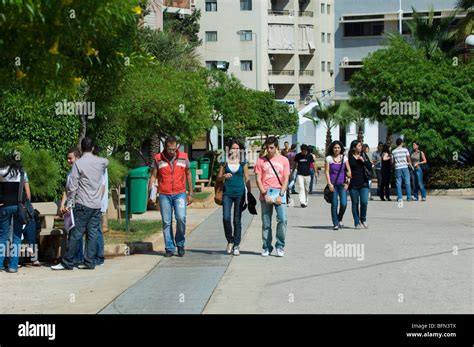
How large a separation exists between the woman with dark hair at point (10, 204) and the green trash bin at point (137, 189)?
3620 millimetres

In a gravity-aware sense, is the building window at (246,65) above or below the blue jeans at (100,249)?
above

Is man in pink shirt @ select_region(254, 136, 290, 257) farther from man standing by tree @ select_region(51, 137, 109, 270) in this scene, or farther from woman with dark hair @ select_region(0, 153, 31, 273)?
woman with dark hair @ select_region(0, 153, 31, 273)

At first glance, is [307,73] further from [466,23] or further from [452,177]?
[452,177]

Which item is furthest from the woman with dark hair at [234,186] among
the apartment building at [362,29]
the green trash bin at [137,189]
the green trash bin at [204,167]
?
the apartment building at [362,29]

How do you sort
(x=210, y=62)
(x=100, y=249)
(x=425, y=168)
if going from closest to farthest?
1. (x=100, y=249)
2. (x=425, y=168)
3. (x=210, y=62)

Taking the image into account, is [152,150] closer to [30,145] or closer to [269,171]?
[30,145]

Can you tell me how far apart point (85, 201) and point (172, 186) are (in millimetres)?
1583

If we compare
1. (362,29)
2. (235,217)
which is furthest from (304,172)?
(362,29)

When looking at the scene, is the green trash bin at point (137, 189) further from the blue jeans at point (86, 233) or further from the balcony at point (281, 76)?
the balcony at point (281, 76)

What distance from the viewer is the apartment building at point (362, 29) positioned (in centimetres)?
6788

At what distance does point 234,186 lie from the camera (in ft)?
48.7

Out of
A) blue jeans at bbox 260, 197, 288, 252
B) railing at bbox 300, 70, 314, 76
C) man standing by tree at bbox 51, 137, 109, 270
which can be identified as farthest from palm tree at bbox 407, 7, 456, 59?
railing at bbox 300, 70, 314, 76

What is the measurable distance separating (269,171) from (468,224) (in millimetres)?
6862
